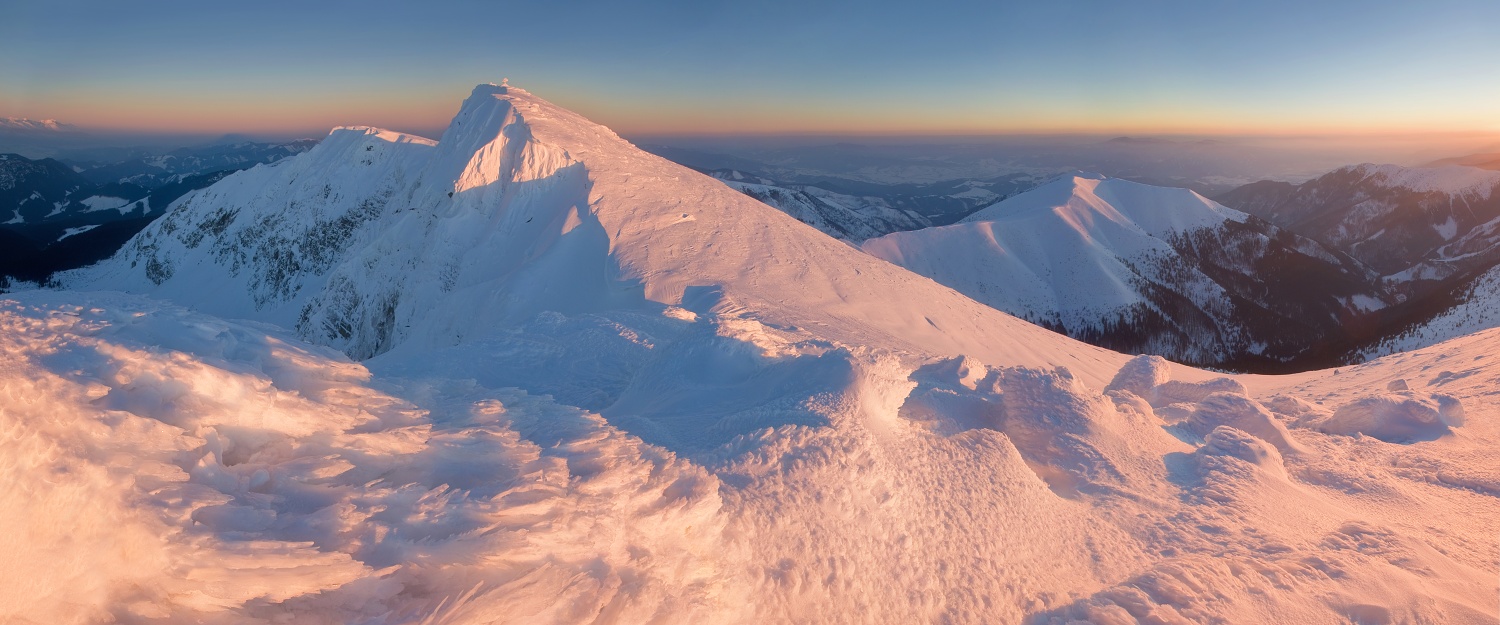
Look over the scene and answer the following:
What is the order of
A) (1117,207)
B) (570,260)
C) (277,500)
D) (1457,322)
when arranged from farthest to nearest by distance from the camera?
(1117,207) < (1457,322) < (570,260) < (277,500)

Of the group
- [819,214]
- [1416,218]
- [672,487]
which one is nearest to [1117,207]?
[819,214]

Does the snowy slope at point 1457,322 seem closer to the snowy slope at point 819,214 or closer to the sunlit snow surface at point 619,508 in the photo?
the sunlit snow surface at point 619,508

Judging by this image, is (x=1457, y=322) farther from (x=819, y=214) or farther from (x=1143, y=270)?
(x=819, y=214)

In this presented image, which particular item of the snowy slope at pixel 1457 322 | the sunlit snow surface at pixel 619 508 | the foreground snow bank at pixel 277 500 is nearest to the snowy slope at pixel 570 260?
the foreground snow bank at pixel 277 500

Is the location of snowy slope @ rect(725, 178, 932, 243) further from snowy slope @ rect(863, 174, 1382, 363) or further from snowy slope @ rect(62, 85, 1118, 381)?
snowy slope @ rect(62, 85, 1118, 381)

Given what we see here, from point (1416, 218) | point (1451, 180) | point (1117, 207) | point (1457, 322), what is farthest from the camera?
point (1451, 180)
